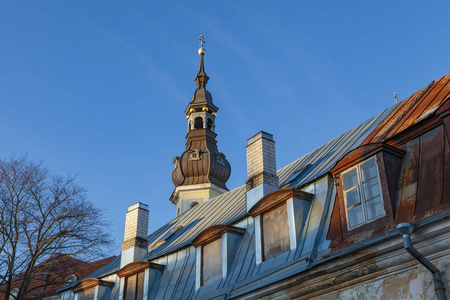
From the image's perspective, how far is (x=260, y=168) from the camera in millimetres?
15727

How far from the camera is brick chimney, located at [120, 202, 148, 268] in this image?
19.9m

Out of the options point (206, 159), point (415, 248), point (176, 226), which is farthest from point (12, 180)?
point (206, 159)

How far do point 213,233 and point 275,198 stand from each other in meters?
2.43

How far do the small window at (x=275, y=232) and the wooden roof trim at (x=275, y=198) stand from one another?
5.4 inches

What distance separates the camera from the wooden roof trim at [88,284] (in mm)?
18923

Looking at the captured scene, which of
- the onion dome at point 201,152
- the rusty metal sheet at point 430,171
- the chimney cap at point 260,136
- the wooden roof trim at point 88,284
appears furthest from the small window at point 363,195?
the onion dome at point 201,152

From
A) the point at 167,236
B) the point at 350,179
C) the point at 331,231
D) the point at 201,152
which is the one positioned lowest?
the point at 331,231

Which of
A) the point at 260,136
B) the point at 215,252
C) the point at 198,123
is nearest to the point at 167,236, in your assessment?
the point at 215,252

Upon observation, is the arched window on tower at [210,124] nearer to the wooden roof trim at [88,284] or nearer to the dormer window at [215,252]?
the wooden roof trim at [88,284]

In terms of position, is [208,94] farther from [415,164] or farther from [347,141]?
[415,164]

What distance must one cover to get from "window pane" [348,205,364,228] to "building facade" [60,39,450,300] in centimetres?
2

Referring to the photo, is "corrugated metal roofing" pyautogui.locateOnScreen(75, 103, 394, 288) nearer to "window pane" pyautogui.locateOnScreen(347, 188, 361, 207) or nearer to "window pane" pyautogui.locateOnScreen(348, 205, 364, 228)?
"window pane" pyautogui.locateOnScreen(347, 188, 361, 207)

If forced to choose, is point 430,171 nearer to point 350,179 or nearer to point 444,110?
point 444,110

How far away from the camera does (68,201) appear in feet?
73.2
